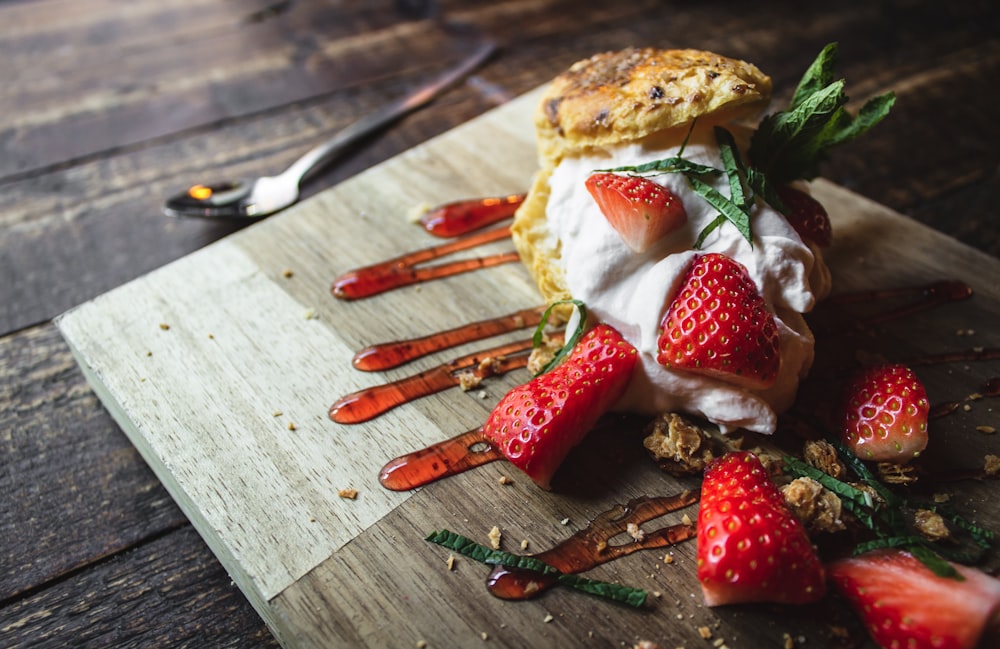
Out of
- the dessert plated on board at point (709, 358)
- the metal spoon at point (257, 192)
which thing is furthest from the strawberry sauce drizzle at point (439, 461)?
the metal spoon at point (257, 192)

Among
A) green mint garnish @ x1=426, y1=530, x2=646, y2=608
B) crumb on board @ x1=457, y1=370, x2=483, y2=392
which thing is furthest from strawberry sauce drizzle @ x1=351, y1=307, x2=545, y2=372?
green mint garnish @ x1=426, y1=530, x2=646, y2=608

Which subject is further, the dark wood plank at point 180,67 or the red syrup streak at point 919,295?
the dark wood plank at point 180,67

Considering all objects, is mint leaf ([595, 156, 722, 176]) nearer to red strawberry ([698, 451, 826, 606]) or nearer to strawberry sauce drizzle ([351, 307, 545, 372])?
strawberry sauce drizzle ([351, 307, 545, 372])

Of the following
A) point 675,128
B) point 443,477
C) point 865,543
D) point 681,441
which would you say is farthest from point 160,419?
point 865,543

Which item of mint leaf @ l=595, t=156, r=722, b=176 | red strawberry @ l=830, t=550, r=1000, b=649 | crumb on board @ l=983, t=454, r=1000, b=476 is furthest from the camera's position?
mint leaf @ l=595, t=156, r=722, b=176

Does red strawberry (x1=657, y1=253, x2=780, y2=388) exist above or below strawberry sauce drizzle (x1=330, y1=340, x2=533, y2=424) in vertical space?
above

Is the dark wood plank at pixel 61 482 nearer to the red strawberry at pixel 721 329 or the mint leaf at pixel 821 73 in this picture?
the red strawberry at pixel 721 329
